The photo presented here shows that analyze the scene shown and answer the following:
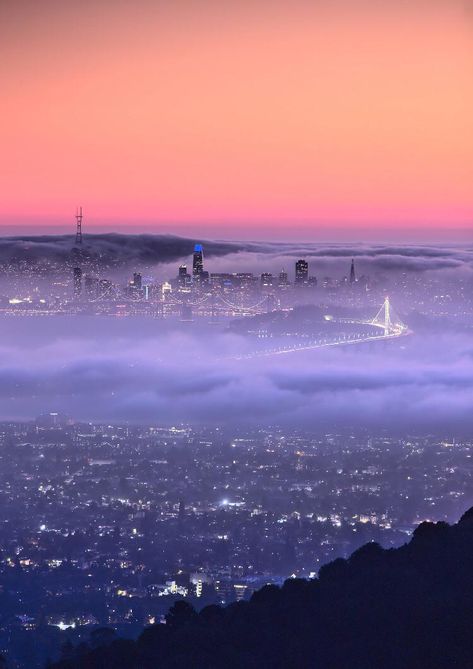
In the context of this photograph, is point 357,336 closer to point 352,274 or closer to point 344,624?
point 352,274

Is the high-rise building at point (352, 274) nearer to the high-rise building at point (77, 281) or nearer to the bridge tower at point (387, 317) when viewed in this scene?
the bridge tower at point (387, 317)

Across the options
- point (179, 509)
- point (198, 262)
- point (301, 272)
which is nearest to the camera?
point (179, 509)

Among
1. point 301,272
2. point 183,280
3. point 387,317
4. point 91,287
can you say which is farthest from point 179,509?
point 301,272

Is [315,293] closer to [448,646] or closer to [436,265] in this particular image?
[436,265]

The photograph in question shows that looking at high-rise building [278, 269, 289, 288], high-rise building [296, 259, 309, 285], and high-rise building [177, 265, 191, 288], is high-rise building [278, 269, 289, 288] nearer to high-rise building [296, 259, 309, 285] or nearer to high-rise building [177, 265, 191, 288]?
high-rise building [296, 259, 309, 285]

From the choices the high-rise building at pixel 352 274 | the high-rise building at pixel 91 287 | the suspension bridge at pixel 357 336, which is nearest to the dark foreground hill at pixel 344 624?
the high-rise building at pixel 91 287
